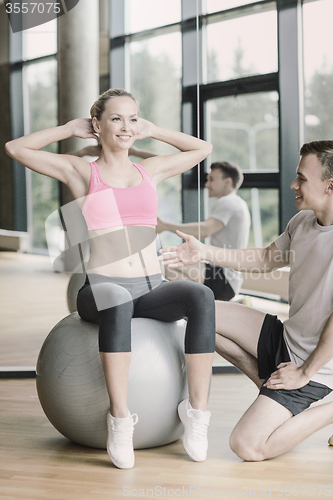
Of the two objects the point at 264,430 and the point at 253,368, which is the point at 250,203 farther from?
the point at 264,430

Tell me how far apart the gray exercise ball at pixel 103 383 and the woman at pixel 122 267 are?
5 cm

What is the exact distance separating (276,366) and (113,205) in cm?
79

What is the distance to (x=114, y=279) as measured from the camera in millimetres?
2025

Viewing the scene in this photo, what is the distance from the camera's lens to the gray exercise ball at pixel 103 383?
1960 millimetres

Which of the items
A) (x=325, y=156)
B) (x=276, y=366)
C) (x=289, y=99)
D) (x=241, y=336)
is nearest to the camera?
(x=325, y=156)

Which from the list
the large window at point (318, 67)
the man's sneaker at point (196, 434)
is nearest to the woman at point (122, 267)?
the man's sneaker at point (196, 434)

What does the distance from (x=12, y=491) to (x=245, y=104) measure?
2.14 metres

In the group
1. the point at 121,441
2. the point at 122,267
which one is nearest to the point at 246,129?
the point at 122,267

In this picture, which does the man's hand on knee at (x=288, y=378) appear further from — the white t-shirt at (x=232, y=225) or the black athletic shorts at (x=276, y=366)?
the white t-shirt at (x=232, y=225)

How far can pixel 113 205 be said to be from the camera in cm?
206

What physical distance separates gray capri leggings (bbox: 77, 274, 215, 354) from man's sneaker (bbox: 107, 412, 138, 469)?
22 centimetres

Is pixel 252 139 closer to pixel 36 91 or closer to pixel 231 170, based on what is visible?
pixel 231 170

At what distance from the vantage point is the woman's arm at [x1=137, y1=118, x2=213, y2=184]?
2218mm

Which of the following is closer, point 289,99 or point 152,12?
point 152,12
